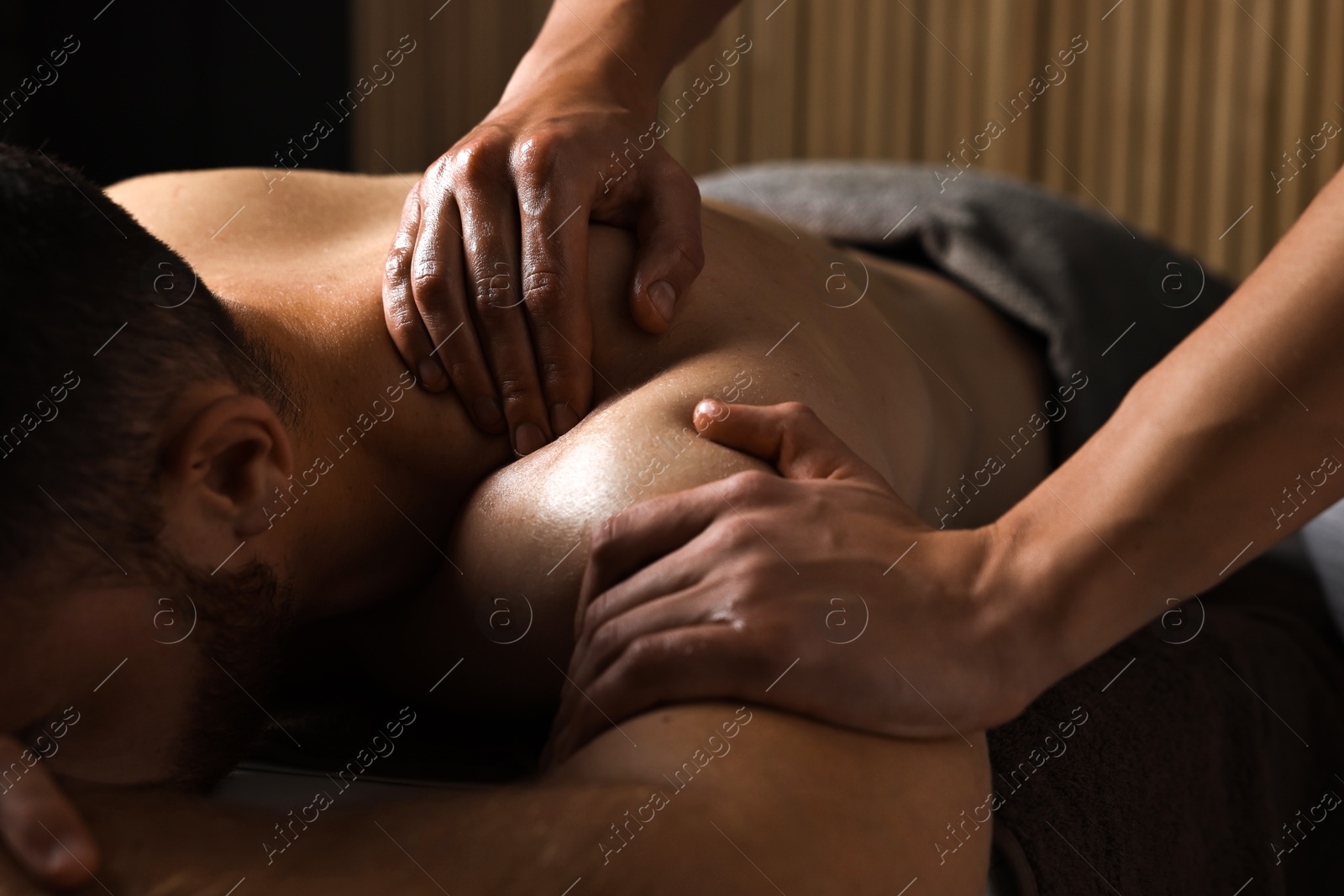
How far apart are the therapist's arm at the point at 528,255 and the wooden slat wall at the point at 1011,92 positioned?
1.62 meters

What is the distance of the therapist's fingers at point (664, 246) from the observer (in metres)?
0.76

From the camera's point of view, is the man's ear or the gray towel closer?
the man's ear

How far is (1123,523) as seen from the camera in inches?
24.1

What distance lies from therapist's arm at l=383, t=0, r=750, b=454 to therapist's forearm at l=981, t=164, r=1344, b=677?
28 centimetres

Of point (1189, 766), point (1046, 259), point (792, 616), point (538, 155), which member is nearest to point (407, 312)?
point (538, 155)

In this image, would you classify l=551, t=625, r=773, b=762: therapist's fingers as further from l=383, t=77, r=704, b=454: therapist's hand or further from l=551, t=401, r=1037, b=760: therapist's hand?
l=383, t=77, r=704, b=454: therapist's hand

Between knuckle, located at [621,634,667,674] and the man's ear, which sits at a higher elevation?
the man's ear

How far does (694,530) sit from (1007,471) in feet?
2.03

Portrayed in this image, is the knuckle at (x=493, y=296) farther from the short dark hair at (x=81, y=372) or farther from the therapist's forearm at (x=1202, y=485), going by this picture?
the therapist's forearm at (x=1202, y=485)

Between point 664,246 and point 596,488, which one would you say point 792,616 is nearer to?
point 596,488

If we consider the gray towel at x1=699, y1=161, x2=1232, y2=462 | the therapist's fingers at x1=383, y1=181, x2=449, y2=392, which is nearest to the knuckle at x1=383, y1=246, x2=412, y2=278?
the therapist's fingers at x1=383, y1=181, x2=449, y2=392

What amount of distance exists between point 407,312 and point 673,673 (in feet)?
1.11

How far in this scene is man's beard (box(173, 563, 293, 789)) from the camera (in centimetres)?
63

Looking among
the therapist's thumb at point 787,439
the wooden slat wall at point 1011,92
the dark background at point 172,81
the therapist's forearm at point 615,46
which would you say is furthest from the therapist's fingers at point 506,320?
the dark background at point 172,81
